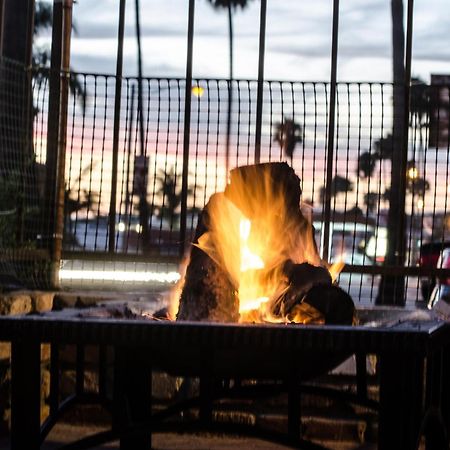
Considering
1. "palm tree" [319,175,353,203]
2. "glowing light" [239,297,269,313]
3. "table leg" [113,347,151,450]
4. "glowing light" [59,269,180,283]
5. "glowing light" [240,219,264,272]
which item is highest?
"palm tree" [319,175,353,203]

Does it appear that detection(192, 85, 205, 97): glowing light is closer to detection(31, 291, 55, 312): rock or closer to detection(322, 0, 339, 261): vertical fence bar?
detection(322, 0, 339, 261): vertical fence bar

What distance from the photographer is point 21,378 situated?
11.3ft

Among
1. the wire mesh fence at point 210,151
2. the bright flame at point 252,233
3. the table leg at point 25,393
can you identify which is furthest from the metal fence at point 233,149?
the table leg at point 25,393

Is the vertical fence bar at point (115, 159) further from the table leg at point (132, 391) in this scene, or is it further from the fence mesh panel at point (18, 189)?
the table leg at point (132, 391)

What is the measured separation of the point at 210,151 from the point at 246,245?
2.44 metres

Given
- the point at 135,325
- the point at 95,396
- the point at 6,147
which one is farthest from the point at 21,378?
the point at 6,147

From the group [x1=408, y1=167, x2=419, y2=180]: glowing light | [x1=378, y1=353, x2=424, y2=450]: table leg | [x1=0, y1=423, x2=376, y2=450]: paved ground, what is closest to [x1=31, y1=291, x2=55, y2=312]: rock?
[x1=0, y1=423, x2=376, y2=450]: paved ground

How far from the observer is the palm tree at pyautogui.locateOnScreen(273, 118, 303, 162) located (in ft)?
21.1

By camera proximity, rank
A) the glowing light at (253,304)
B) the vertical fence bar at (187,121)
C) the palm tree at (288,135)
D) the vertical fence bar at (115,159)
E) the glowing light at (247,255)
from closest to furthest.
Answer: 1. the glowing light at (253,304)
2. the glowing light at (247,255)
3. the palm tree at (288,135)
4. the vertical fence bar at (187,121)
5. the vertical fence bar at (115,159)

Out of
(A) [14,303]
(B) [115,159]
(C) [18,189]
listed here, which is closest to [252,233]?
(A) [14,303]

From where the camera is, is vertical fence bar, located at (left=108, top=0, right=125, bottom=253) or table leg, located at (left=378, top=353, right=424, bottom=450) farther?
vertical fence bar, located at (left=108, top=0, right=125, bottom=253)

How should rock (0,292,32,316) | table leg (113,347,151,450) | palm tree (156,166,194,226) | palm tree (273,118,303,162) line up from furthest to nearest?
palm tree (156,166,194,226) < palm tree (273,118,303,162) < rock (0,292,32,316) < table leg (113,347,151,450)

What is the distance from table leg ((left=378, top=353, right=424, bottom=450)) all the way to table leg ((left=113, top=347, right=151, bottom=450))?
96 cm

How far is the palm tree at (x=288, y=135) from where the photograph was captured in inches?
253
